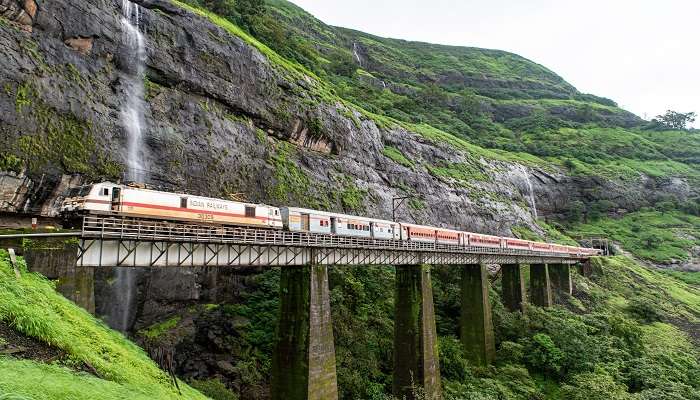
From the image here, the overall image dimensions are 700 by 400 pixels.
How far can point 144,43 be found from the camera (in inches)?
1532

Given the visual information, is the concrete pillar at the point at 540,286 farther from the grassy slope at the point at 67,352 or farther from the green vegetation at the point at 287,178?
the grassy slope at the point at 67,352

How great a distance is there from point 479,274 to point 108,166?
118 feet

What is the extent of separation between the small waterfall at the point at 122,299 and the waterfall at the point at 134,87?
8029mm

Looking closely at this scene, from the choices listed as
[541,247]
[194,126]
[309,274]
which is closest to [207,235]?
[309,274]

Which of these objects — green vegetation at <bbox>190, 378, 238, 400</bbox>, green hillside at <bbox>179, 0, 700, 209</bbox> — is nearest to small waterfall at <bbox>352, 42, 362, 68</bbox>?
green hillside at <bbox>179, 0, 700, 209</bbox>

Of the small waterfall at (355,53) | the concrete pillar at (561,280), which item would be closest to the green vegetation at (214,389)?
the concrete pillar at (561,280)

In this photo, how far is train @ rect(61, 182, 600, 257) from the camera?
1991cm

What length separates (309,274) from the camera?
2477 centimetres

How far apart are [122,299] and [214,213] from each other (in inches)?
510

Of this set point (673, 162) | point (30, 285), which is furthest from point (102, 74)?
point (673, 162)

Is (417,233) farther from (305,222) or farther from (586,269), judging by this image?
(586,269)

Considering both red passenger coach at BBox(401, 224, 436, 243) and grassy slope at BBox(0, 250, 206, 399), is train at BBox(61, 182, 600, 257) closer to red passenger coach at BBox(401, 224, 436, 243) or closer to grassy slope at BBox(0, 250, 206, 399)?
red passenger coach at BBox(401, 224, 436, 243)

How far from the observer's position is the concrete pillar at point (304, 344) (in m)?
22.5

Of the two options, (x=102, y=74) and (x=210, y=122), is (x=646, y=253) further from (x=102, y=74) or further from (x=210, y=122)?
(x=102, y=74)
